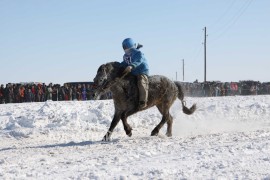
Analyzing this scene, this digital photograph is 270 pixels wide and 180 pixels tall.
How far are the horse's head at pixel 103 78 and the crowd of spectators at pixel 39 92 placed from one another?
54.7 feet

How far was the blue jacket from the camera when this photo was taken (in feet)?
35.1

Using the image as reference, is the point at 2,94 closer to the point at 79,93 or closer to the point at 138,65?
the point at 79,93

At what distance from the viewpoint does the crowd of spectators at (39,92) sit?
28.4 m

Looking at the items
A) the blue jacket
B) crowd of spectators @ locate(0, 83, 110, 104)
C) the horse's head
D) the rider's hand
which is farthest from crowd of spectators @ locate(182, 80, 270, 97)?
the horse's head

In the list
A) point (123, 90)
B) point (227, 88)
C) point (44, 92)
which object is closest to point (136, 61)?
point (123, 90)

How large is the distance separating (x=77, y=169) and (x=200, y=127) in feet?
28.3

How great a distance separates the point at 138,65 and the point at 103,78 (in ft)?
3.47

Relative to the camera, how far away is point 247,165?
5727 millimetres

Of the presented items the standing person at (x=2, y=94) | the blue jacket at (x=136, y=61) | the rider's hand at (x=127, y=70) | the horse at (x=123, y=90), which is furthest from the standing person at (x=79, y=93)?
the rider's hand at (x=127, y=70)

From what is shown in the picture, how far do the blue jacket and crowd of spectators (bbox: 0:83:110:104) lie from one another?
53.3 ft

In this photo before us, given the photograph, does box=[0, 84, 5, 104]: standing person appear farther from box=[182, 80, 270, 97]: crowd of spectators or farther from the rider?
the rider

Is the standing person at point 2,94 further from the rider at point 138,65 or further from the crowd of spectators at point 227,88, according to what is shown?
the rider at point 138,65

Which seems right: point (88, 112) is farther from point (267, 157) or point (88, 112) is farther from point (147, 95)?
point (267, 157)

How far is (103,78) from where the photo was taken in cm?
1018
